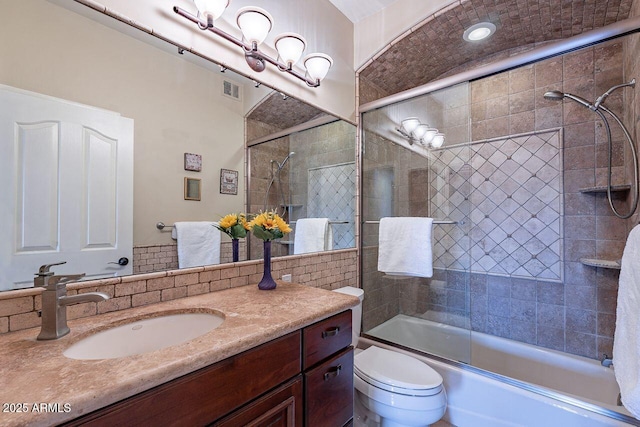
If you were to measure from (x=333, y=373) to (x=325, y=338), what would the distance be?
148 mm

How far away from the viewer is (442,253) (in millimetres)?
2223

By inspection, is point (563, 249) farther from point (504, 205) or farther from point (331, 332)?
point (331, 332)

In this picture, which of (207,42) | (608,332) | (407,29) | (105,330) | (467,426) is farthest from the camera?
(407,29)

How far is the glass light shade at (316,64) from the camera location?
1.75 metres

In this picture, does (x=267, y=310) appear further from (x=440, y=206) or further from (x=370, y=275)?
(x=440, y=206)

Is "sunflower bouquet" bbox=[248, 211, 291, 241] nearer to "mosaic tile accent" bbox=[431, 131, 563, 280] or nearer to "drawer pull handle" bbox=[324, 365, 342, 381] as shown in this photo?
"drawer pull handle" bbox=[324, 365, 342, 381]

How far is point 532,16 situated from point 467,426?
2.71m

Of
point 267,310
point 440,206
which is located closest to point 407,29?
point 440,206

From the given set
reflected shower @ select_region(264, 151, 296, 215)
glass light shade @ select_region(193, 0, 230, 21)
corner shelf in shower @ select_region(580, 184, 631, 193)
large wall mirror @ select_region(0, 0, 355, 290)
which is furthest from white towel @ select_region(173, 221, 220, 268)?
corner shelf in shower @ select_region(580, 184, 631, 193)

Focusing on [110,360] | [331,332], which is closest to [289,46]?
[331,332]

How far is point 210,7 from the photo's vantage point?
48.7 inches

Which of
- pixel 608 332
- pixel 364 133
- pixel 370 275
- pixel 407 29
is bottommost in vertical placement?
pixel 608 332

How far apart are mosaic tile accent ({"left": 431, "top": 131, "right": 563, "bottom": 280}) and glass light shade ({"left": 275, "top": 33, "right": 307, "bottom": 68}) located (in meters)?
1.30

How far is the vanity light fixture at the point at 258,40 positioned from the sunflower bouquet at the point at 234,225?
802 mm
